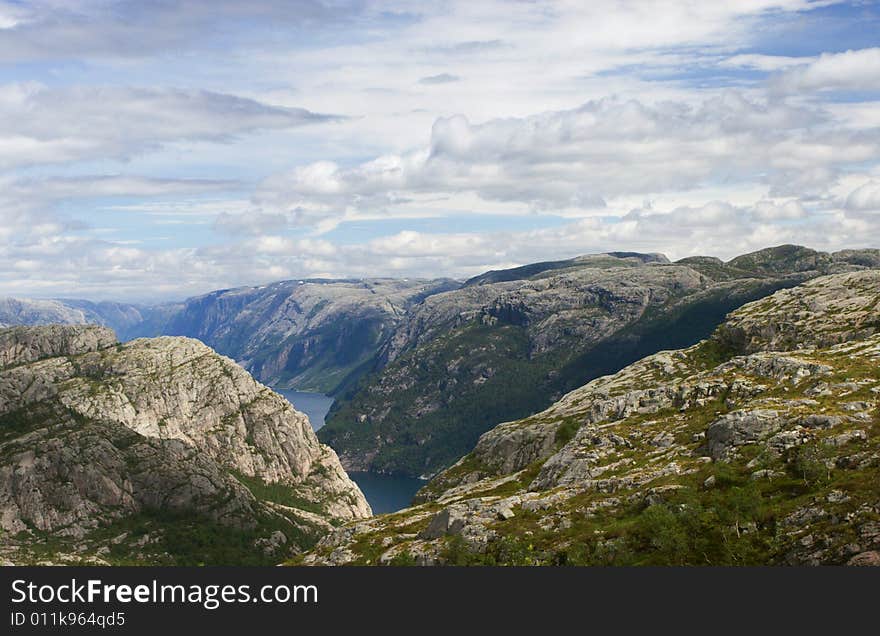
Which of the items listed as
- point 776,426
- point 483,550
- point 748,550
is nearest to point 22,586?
point 483,550

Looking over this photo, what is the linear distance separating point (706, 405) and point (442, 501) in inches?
2839

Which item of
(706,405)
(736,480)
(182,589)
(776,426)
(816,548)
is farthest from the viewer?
(706,405)

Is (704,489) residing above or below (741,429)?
below

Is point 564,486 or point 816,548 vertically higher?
point 816,548

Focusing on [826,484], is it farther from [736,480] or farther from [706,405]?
[706,405]

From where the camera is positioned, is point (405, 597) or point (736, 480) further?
point (736, 480)

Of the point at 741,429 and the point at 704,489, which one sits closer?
the point at 704,489

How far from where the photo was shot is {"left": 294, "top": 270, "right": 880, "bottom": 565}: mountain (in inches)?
3258

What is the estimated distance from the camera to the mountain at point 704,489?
82750mm

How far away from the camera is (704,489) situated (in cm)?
10088

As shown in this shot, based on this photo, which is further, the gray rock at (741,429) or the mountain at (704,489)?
the gray rock at (741,429)

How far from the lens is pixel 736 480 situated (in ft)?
324

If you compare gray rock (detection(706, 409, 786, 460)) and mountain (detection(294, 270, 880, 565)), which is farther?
gray rock (detection(706, 409, 786, 460))

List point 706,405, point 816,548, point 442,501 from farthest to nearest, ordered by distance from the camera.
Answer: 1. point 442,501
2. point 706,405
3. point 816,548
